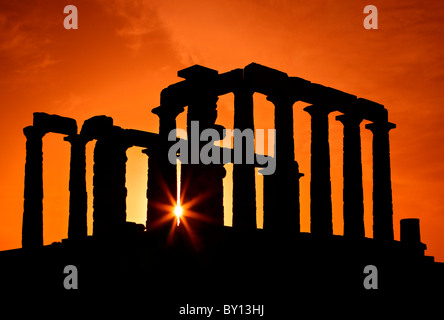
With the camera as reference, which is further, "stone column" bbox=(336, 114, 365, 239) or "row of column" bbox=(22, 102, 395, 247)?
"stone column" bbox=(336, 114, 365, 239)

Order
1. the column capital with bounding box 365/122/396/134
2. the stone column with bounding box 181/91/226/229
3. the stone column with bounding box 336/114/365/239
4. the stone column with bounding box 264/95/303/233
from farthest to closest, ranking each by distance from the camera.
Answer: the column capital with bounding box 365/122/396/134, the stone column with bounding box 336/114/365/239, the stone column with bounding box 264/95/303/233, the stone column with bounding box 181/91/226/229

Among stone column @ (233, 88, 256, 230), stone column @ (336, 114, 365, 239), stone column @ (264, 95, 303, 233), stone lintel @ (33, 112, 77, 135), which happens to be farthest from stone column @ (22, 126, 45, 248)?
stone column @ (336, 114, 365, 239)

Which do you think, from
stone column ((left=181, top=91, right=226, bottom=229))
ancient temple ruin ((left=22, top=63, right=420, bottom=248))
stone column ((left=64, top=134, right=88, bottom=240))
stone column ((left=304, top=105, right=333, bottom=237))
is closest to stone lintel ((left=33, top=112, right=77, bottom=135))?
ancient temple ruin ((left=22, top=63, right=420, bottom=248))

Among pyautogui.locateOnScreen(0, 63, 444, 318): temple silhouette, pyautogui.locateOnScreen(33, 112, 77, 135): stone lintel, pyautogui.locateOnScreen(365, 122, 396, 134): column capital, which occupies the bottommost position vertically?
pyautogui.locateOnScreen(0, 63, 444, 318): temple silhouette

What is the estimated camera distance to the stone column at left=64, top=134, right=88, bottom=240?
150 feet

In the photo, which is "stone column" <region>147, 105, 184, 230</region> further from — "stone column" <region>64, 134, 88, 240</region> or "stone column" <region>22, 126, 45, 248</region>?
"stone column" <region>22, 126, 45, 248</region>

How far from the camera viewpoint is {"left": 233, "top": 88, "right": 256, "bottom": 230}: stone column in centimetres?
3694

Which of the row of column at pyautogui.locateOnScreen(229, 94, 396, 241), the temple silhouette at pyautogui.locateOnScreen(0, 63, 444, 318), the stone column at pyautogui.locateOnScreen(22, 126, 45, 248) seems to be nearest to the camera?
the temple silhouette at pyautogui.locateOnScreen(0, 63, 444, 318)

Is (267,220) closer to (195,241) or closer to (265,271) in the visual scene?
(195,241)

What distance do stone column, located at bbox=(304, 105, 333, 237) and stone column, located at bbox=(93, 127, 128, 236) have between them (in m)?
12.4

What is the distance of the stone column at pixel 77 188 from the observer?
45.6 meters

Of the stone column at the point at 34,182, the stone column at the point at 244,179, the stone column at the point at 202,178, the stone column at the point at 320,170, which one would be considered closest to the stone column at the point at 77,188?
the stone column at the point at 34,182

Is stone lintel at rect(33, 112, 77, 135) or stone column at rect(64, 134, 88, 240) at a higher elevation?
stone lintel at rect(33, 112, 77, 135)
